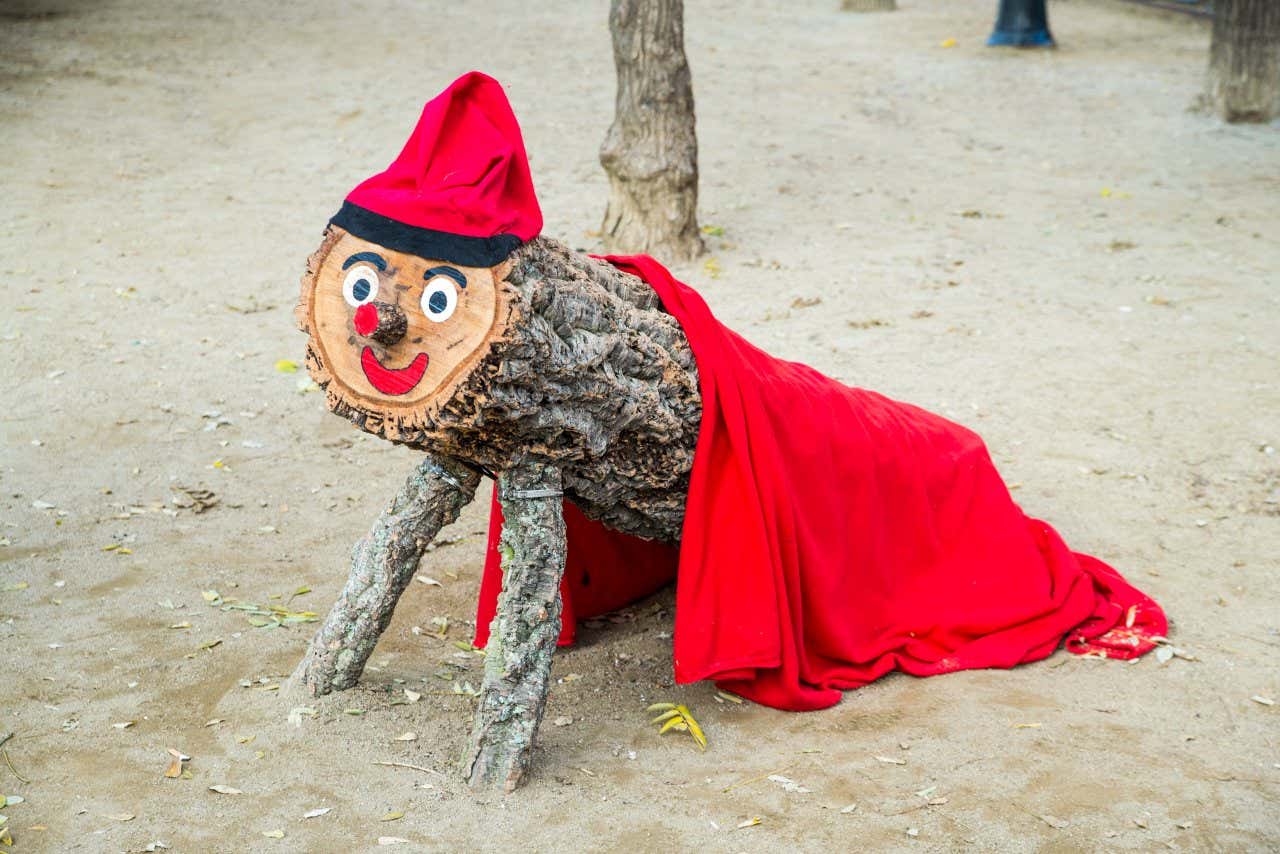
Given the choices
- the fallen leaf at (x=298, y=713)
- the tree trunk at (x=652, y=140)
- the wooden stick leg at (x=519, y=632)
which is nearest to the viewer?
the wooden stick leg at (x=519, y=632)

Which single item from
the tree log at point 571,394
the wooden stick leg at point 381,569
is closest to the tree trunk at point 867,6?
the tree log at point 571,394

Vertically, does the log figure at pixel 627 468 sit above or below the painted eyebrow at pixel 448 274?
below

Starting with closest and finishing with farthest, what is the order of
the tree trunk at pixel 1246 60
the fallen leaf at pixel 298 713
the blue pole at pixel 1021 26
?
1. the fallen leaf at pixel 298 713
2. the tree trunk at pixel 1246 60
3. the blue pole at pixel 1021 26

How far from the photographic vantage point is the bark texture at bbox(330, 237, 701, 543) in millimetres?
2998

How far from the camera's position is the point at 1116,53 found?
12.6 metres

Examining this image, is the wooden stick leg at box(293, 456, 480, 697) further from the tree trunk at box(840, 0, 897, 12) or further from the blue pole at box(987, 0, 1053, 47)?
the tree trunk at box(840, 0, 897, 12)

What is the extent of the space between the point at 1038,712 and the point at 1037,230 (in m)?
5.08

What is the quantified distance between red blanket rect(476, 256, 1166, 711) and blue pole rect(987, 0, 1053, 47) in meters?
9.26

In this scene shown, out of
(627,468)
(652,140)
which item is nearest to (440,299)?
(627,468)

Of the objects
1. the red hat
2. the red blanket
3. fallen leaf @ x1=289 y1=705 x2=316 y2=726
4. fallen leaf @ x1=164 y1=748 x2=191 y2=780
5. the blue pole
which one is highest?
the blue pole

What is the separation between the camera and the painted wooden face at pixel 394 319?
2951 millimetres

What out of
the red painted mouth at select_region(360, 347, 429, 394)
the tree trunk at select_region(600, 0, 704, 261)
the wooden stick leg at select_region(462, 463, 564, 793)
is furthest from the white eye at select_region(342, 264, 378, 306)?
the tree trunk at select_region(600, 0, 704, 261)

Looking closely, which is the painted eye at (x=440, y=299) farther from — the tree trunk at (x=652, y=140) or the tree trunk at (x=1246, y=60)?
the tree trunk at (x=1246, y=60)

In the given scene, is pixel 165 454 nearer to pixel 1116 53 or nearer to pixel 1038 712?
pixel 1038 712
